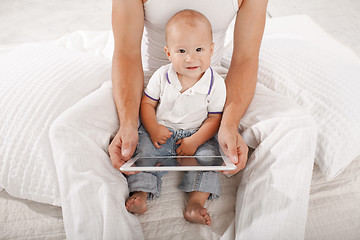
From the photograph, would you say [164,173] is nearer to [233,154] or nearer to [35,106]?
[233,154]

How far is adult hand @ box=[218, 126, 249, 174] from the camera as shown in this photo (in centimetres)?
80

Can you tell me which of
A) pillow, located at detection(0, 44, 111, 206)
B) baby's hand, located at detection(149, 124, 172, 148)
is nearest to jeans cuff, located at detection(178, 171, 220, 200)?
baby's hand, located at detection(149, 124, 172, 148)

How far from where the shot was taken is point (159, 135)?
0.90 m

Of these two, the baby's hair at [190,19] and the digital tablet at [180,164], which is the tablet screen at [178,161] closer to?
the digital tablet at [180,164]

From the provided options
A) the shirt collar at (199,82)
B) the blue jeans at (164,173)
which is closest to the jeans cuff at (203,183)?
the blue jeans at (164,173)

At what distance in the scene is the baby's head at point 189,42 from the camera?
32.6 inches

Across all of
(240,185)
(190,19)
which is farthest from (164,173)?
(190,19)

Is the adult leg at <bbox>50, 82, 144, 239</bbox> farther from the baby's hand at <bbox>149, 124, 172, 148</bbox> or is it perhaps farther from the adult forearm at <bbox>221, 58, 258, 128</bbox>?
the adult forearm at <bbox>221, 58, 258, 128</bbox>

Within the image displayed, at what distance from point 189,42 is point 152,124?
0.87 feet

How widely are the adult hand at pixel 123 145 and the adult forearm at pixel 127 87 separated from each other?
3 centimetres

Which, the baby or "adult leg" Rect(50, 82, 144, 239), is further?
the baby

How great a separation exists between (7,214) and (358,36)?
2.04m

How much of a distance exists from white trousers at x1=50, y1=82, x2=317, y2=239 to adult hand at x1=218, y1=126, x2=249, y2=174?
0.15 feet

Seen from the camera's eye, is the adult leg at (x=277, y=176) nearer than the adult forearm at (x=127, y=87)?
Yes
